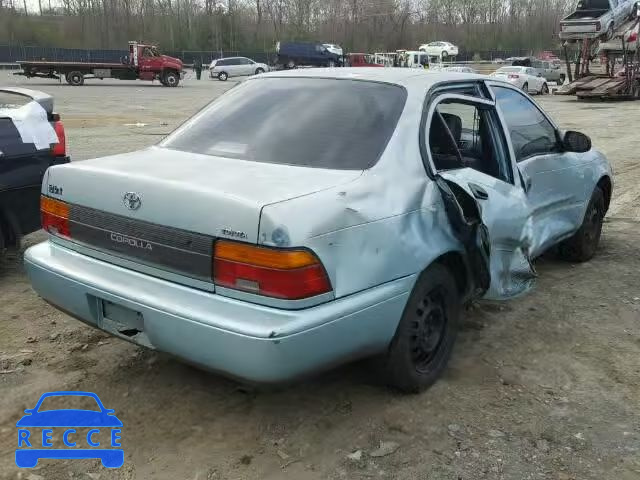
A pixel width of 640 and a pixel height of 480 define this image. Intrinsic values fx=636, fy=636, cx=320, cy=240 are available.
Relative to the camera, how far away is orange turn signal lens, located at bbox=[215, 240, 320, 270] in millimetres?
2477

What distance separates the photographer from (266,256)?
8.18 feet

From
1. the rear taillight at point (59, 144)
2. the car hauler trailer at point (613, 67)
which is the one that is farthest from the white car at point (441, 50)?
the rear taillight at point (59, 144)

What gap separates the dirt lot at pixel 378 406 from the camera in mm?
2742

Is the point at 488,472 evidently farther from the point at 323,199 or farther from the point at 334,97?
the point at 334,97

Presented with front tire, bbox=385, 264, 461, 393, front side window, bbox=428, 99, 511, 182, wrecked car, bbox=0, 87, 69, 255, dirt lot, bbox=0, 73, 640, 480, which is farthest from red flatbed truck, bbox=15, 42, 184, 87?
front tire, bbox=385, 264, 461, 393

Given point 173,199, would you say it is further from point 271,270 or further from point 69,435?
point 69,435

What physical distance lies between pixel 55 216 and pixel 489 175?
244 cm

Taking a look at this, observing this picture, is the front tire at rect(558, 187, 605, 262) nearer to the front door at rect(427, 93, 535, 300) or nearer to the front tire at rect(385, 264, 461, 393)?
the front door at rect(427, 93, 535, 300)

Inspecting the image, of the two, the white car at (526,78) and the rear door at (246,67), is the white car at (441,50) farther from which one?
the white car at (526,78)

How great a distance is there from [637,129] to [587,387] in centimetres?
1497

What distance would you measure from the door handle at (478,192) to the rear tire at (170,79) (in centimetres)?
3703

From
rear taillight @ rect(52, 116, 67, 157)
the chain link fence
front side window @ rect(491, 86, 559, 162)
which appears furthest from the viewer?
the chain link fence

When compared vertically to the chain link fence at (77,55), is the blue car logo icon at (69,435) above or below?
below

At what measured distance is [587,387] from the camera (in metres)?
3.44
